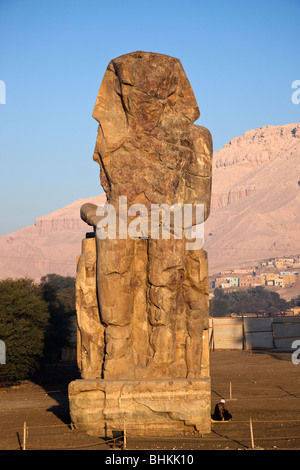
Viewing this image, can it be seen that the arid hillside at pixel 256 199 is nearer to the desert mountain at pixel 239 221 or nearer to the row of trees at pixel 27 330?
the desert mountain at pixel 239 221

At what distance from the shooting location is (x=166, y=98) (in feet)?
29.0

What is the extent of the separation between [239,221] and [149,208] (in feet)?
425

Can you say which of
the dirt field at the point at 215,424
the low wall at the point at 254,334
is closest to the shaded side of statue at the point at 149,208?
the dirt field at the point at 215,424

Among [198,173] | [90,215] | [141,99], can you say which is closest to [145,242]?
[90,215]

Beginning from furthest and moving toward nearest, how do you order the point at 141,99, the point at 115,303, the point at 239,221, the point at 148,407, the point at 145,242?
the point at 239,221, the point at 145,242, the point at 141,99, the point at 115,303, the point at 148,407

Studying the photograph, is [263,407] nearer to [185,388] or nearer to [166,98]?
[185,388]

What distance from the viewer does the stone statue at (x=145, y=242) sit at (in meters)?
8.48

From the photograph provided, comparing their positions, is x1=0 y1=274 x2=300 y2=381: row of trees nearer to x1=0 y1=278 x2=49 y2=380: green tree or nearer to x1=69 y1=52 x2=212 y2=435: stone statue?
x1=0 y1=278 x2=49 y2=380: green tree

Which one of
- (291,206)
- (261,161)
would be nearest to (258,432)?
(291,206)

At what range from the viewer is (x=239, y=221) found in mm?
136875

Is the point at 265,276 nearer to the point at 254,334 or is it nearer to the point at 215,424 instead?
the point at 254,334

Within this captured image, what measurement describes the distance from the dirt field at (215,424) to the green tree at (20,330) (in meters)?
0.49

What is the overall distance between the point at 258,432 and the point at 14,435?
10.5 feet

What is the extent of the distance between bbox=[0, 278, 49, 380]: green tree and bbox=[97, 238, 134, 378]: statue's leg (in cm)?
744
